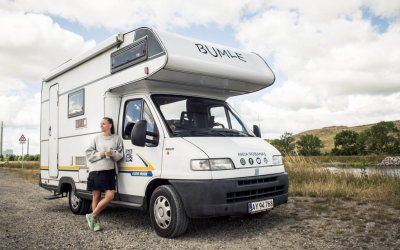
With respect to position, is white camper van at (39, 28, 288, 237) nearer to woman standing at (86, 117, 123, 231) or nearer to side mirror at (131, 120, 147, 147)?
side mirror at (131, 120, 147, 147)

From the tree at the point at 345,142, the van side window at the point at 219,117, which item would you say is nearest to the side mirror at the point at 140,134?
the van side window at the point at 219,117

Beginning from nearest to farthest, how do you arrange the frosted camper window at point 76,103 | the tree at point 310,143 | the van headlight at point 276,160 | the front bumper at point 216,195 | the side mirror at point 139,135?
the front bumper at point 216,195 → the side mirror at point 139,135 → the van headlight at point 276,160 → the frosted camper window at point 76,103 → the tree at point 310,143

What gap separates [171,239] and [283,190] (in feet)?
6.33

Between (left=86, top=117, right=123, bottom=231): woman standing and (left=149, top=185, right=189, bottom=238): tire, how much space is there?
3.26ft

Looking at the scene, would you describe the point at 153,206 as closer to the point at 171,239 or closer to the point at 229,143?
the point at 171,239

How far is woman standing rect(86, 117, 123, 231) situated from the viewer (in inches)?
223

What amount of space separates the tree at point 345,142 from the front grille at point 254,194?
61848 mm

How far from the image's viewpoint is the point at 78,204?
7355 mm

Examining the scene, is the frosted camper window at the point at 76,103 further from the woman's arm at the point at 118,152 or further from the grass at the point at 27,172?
the grass at the point at 27,172

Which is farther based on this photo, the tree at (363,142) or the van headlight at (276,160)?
the tree at (363,142)

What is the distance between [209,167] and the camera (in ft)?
15.4

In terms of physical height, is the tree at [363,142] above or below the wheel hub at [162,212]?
above

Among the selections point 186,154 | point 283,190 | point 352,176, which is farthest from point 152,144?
point 352,176

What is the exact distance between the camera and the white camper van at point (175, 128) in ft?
15.7
